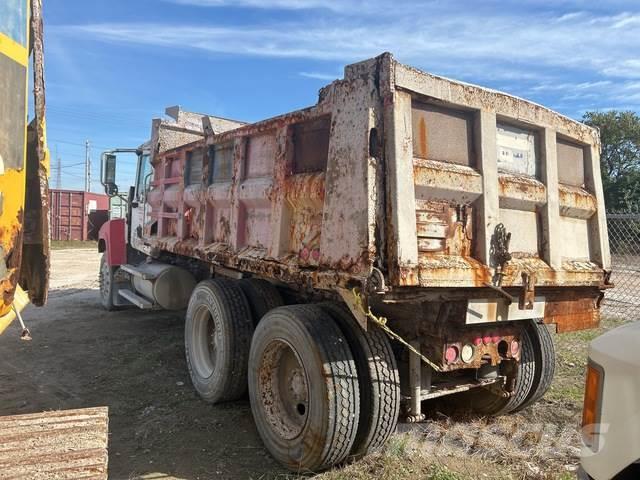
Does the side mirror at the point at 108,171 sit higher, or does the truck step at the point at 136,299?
the side mirror at the point at 108,171

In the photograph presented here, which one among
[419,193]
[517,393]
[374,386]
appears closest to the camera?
[419,193]

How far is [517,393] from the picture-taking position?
4.17 m

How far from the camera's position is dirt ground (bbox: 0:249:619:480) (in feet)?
11.4

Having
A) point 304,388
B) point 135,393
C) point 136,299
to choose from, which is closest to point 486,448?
point 304,388

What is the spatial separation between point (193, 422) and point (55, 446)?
2.29 metres

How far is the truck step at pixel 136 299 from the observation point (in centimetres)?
701

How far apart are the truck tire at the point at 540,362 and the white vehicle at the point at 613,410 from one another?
97.5 inches

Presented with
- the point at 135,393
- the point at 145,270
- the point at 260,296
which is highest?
the point at 145,270

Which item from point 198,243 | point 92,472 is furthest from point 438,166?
point 198,243

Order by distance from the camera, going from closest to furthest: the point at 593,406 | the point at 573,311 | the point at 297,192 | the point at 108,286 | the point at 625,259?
1. the point at 593,406
2. the point at 297,192
3. the point at 573,311
4. the point at 625,259
5. the point at 108,286

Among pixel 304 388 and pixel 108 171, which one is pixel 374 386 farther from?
pixel 108 171

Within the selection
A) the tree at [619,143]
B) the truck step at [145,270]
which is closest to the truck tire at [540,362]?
the truck step at [145,270]

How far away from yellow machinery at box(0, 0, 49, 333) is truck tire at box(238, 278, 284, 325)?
222cm

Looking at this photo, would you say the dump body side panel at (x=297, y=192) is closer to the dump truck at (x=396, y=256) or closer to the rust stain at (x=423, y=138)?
the dump truck at (x=396, y=256)
